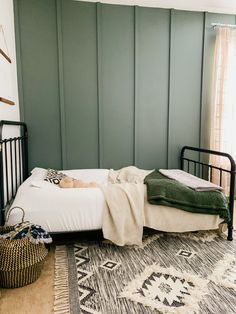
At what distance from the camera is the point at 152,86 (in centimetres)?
313

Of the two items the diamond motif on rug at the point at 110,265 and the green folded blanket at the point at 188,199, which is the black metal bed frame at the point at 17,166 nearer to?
the green folded blanket at the point at 188,199

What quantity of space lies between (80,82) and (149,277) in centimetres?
215

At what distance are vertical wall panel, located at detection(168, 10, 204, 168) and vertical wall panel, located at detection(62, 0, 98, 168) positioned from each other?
→ 0.94 metres

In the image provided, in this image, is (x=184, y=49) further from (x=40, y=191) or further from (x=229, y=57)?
(x=40, y=191)

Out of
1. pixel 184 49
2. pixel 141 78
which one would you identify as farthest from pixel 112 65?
pixel 184 49

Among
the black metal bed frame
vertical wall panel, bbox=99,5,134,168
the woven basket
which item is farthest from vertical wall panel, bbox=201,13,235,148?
the woven basket

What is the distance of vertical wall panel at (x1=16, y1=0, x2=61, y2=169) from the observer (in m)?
2.79

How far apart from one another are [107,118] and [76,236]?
143cm

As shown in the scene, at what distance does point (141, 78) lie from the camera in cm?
310

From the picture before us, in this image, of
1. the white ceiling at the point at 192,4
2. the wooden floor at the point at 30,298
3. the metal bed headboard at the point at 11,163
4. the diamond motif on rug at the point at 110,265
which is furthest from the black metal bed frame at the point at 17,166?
the white ceiling at the point at 192,4

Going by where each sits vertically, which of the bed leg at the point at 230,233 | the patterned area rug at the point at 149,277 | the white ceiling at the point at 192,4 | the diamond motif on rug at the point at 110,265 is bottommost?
the diamond motif on rug at the point at 110,265

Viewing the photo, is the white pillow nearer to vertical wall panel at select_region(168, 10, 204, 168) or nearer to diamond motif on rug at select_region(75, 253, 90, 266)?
diamond motif on rug at select_region(75, 253, 90, 266)

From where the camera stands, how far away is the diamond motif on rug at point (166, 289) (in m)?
1.44

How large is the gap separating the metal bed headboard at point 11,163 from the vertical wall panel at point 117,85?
866 millimetres
